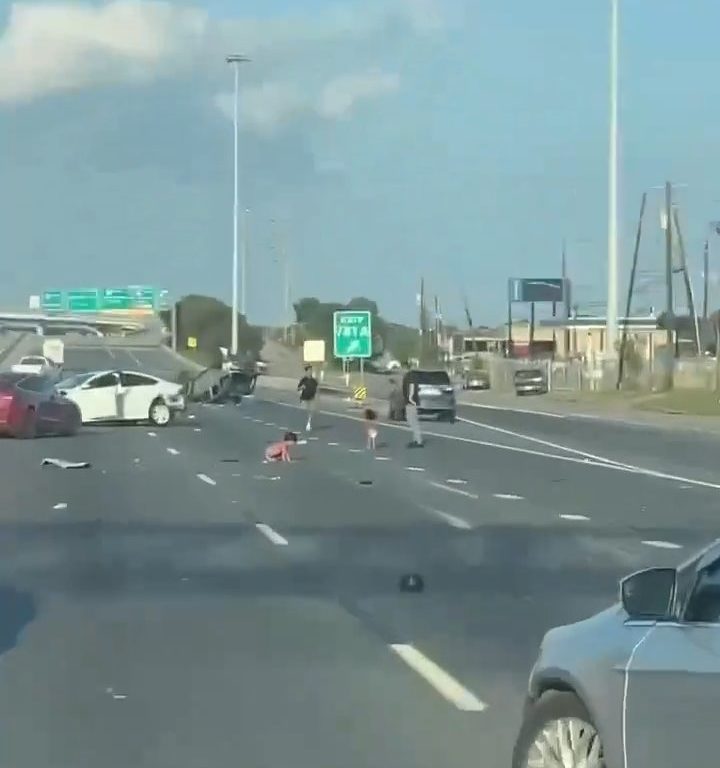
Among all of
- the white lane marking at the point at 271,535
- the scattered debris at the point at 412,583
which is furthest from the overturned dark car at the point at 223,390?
the scattered debris at the point at 412,583

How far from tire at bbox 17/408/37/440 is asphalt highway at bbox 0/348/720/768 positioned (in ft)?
34.1

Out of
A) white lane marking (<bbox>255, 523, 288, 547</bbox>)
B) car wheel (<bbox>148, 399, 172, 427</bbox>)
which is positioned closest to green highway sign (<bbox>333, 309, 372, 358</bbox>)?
car wheel (<bbox>148, 399, 172, 427</bbox>)

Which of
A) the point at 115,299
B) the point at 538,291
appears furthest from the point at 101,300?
the point at 538,291

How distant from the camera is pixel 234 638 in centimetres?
1216

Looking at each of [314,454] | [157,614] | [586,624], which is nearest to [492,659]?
[157,614]

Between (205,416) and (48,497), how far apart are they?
3431 centimetres

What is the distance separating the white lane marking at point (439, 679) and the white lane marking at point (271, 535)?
698 cm

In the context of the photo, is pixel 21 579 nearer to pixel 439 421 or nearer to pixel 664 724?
pixel 664 724

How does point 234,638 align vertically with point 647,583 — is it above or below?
below

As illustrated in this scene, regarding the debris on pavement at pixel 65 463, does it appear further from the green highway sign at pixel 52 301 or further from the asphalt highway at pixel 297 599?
the green highway sign at pixel 52 301

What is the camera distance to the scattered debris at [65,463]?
105 feet

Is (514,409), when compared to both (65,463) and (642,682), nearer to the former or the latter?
(65,463)

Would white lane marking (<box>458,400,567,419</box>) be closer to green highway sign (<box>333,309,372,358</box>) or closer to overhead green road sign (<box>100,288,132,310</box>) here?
green highway sign (<box>333,309,372,358</box>)

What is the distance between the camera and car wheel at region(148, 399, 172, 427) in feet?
166
